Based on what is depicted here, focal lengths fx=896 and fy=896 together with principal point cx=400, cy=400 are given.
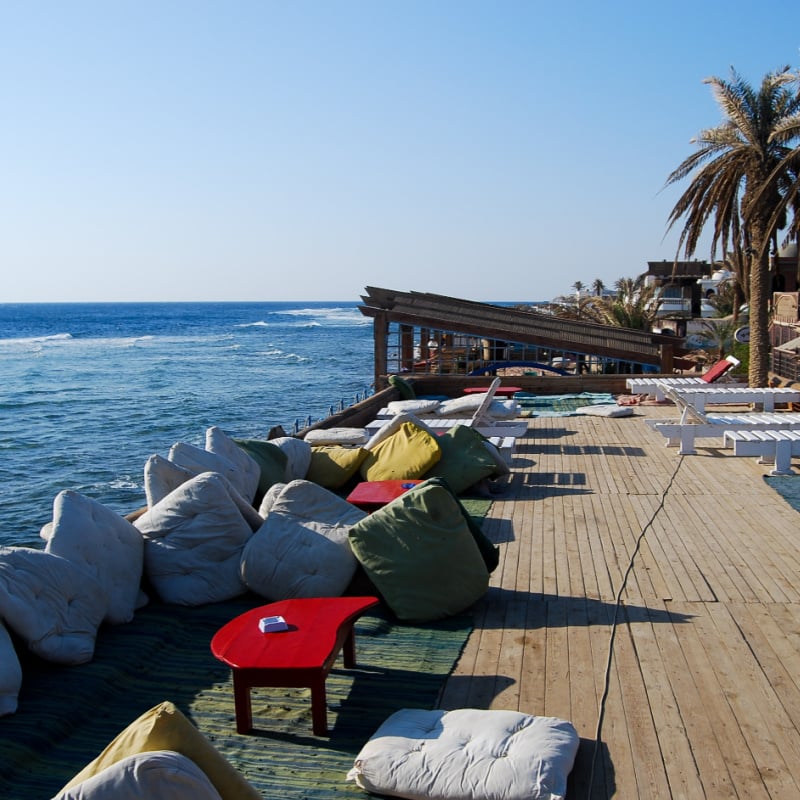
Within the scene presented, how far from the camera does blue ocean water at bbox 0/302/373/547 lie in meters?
20.1

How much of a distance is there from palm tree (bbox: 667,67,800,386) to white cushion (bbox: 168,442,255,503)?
11.7 meters

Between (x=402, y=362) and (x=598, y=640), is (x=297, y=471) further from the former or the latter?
(x=402, y=362)

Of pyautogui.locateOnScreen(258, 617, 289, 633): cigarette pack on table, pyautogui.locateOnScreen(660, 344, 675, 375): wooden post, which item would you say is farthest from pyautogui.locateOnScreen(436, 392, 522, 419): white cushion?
pyautogui.locateOnScreen(258, 617, 289, 633): cigarette pack on table

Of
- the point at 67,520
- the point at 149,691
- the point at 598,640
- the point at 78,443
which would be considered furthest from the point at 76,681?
the point at 78,443

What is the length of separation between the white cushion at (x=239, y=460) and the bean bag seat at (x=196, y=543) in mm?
1562

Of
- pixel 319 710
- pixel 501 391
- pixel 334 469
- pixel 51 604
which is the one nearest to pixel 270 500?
pixel 51 604

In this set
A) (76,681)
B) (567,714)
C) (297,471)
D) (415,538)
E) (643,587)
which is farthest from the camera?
(297,471)

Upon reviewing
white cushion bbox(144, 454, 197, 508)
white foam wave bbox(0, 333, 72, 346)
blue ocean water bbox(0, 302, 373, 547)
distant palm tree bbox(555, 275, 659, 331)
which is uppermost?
distant palm tree bbox(555, 275, 659, 331)

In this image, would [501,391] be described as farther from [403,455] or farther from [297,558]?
[297,558]

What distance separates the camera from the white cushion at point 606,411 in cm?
1495

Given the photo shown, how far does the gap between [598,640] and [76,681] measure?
9.60ft

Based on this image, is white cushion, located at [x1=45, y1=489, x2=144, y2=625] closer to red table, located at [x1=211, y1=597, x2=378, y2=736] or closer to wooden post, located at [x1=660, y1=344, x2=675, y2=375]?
red table, located at [x1=211, y1=597, x2=378, y2=736]

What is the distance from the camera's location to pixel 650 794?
3637mm

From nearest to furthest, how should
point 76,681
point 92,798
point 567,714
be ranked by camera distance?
point 92,798, point 567,714, point 76,681
